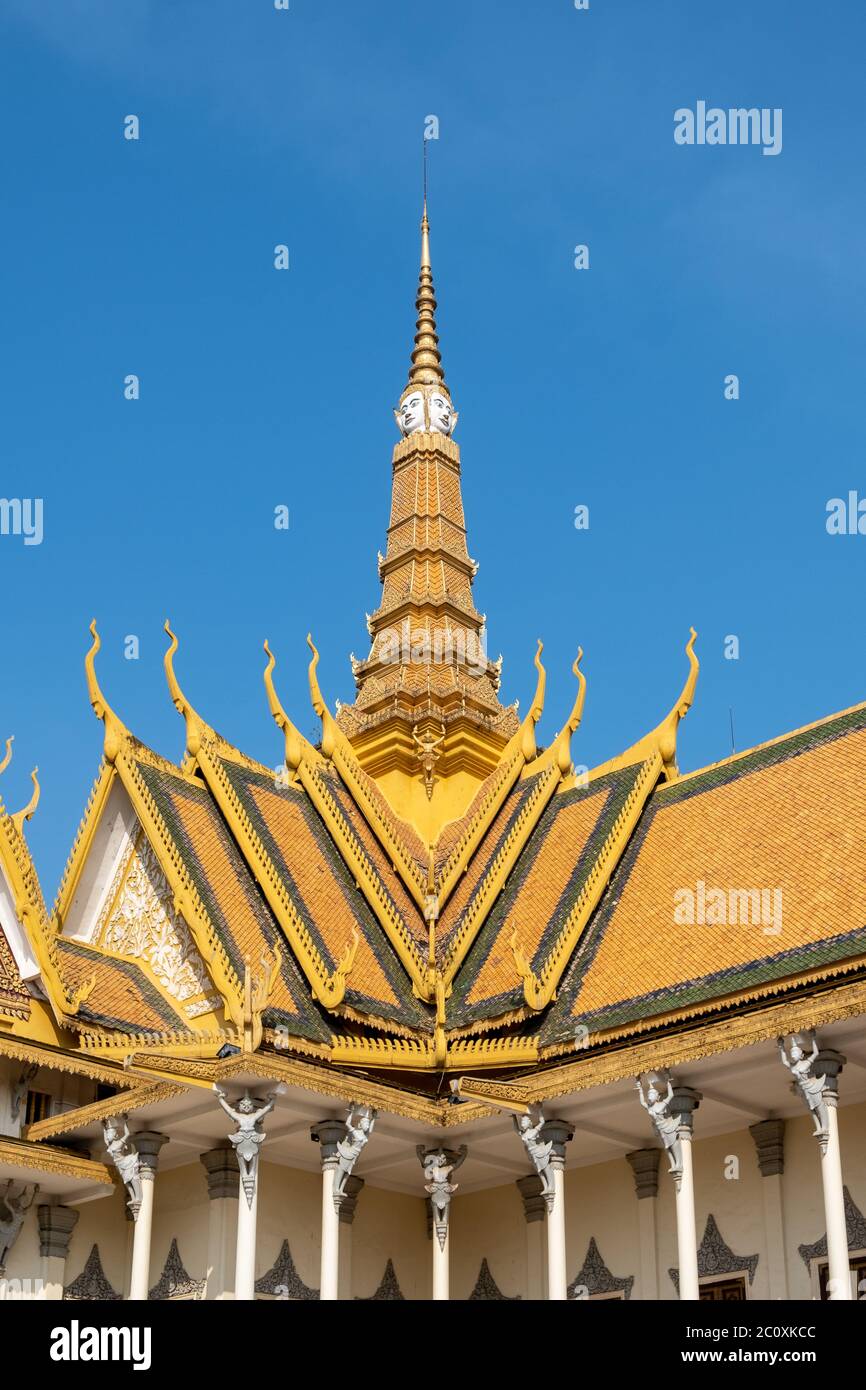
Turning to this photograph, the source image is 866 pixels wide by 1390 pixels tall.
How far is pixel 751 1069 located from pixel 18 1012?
23.5 ft

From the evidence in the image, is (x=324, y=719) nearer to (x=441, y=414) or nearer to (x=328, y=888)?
(x=328, y=888)

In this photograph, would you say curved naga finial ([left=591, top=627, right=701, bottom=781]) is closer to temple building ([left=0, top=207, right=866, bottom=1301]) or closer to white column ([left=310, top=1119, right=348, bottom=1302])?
temple building ([left=0, top=207, right=866, bottom=1301])

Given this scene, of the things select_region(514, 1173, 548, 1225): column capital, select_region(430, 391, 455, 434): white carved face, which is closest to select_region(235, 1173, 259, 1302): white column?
select_region(514, 1173, 548, 1225): column capital

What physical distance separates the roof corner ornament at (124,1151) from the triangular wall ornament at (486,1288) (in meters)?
4.07

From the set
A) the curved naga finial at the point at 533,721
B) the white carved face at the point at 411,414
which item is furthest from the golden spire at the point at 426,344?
the curved naga finial at the point at 533,721

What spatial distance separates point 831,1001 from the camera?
14.7 metres

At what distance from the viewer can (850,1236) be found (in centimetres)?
1575

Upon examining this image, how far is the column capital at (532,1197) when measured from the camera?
18453 millimetres

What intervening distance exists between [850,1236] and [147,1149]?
6621 mm

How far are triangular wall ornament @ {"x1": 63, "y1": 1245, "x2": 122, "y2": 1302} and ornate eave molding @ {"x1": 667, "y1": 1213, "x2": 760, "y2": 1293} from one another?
5.66m

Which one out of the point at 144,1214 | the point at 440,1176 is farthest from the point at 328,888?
the point at 144,1214

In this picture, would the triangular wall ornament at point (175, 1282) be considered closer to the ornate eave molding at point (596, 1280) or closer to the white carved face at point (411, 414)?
the ornate eave molding at point (596, 1280)

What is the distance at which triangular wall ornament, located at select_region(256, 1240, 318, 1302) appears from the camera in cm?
1711

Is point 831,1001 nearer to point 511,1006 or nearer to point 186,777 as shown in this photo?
point 511,1006
